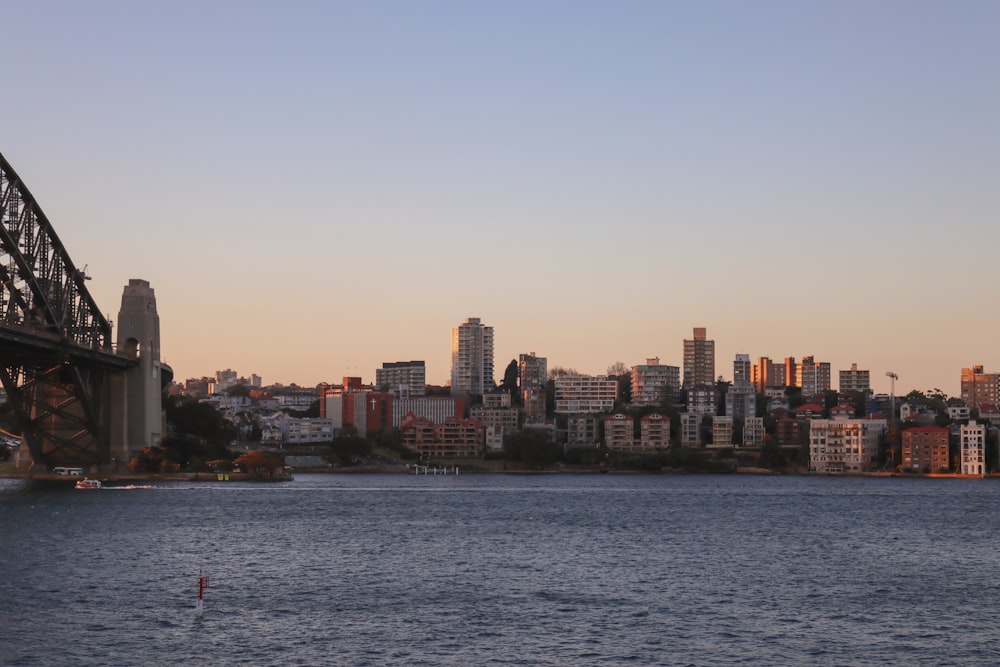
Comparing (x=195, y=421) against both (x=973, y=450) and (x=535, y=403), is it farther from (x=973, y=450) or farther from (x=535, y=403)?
(x=535, y=403)

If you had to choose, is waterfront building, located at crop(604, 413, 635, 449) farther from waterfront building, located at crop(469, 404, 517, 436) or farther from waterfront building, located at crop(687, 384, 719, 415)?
waterfront building, located at crop(687, 384, 719, 415)

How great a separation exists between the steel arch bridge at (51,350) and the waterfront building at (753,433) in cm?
7782

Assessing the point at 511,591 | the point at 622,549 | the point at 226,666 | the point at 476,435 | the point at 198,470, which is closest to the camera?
the point at 226,666

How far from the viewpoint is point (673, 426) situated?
15450cm

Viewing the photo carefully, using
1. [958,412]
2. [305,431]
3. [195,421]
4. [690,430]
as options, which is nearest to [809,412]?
[690,430]

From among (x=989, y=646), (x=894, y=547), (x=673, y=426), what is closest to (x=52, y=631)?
(x=989, y=646)

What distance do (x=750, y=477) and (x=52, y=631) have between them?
94424mm

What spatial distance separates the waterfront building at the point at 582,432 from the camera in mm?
147500

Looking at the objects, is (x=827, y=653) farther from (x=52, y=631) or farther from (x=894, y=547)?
(x=894, y=547)

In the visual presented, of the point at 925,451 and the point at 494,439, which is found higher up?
the point at 494,439

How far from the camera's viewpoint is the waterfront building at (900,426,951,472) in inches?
4815

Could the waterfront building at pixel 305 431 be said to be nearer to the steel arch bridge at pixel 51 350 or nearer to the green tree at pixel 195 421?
the green tree at pixel 195 421

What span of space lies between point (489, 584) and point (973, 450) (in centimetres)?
9316

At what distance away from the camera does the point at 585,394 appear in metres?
187
